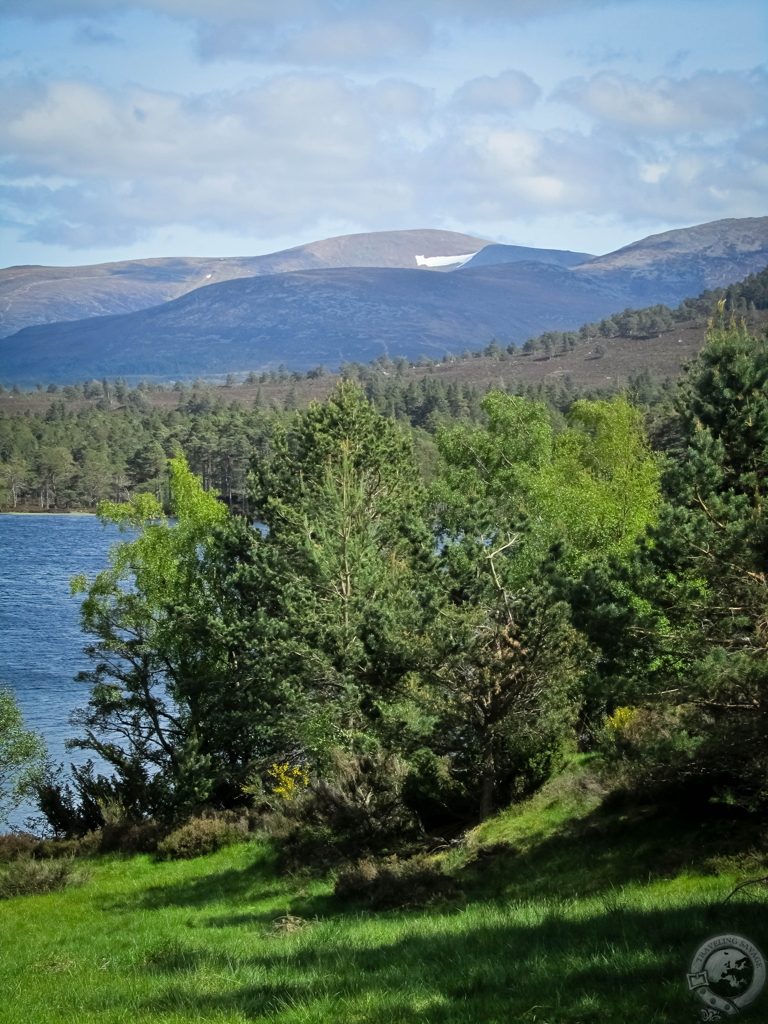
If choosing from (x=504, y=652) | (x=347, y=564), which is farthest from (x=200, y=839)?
(x=504, y=652)

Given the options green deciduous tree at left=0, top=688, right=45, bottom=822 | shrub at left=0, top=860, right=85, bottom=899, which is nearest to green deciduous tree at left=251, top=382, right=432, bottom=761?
shrub at left=0, top=860, right=85, bottom=899

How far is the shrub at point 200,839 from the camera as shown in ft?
85.6

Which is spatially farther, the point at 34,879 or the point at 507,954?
the point at 34,879

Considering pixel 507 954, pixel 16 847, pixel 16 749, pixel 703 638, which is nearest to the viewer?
pixel 507 954

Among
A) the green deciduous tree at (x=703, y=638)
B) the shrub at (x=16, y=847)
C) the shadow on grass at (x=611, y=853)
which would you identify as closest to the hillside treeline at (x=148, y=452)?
the shrub at (x=16, y=847)

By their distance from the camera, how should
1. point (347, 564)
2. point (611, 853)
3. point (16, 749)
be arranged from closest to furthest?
point (611, 853) → point (347, 564) → point (16, 749)

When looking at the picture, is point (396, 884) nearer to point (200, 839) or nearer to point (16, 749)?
point (200, 839)

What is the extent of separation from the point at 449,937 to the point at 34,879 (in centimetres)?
1630

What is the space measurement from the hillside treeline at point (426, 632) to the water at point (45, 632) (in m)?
3.54

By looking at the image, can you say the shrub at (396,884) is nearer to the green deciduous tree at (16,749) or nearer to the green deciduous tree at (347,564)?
the green deciduous tree at (347,564)

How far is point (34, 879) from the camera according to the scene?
2420cm

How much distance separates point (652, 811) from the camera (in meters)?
17.4

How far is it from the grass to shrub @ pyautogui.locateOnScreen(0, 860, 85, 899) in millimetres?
1491

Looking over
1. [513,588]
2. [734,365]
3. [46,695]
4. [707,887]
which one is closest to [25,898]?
[513,588]
